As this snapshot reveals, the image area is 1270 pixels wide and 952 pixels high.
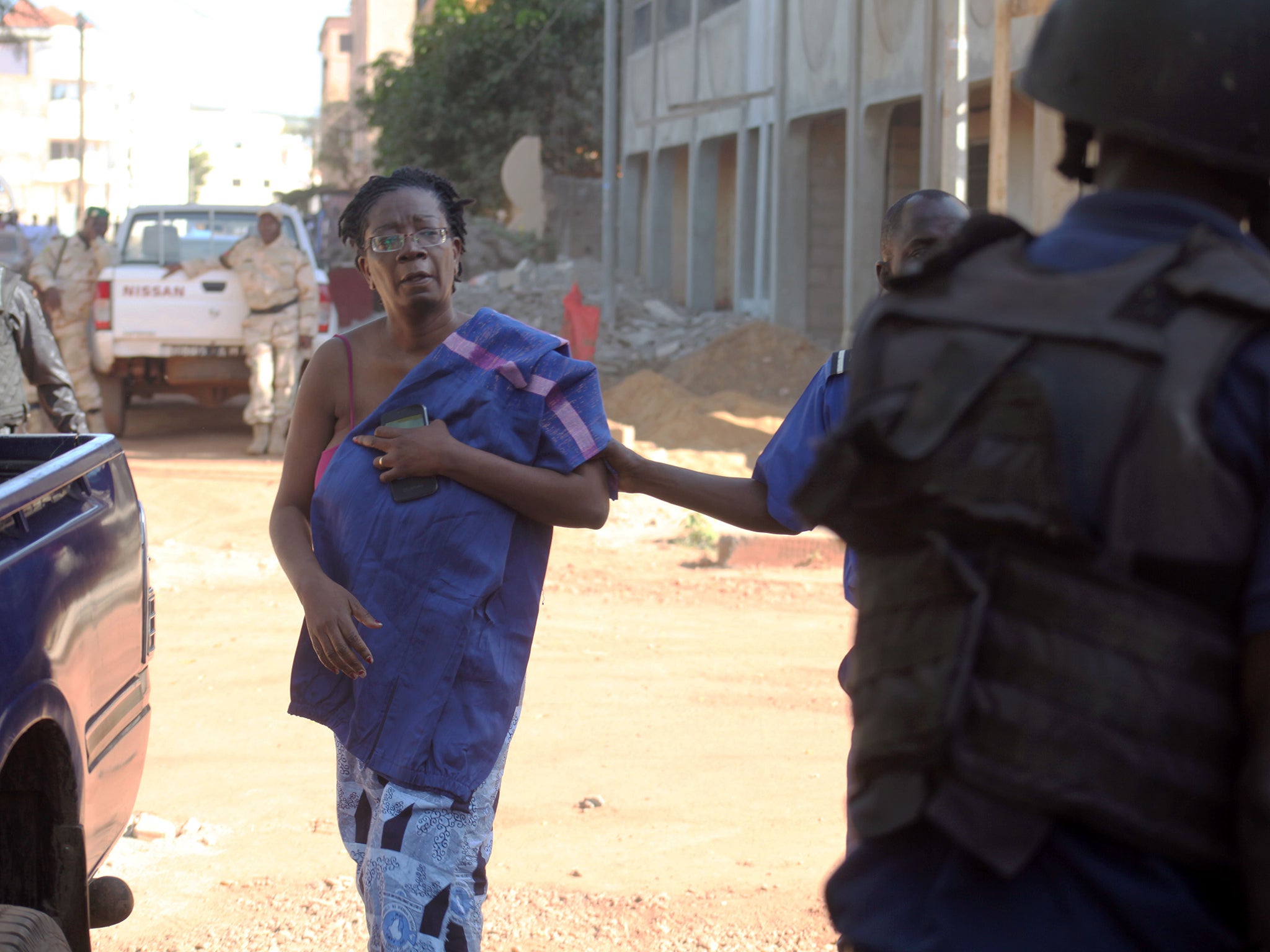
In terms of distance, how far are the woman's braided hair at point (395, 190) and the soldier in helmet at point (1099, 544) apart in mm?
1765

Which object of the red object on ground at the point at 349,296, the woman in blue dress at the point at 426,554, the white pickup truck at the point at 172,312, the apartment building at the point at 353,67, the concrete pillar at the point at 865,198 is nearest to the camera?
the woman in blue dress at the point at 426,554

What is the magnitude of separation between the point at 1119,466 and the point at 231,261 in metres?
11.8

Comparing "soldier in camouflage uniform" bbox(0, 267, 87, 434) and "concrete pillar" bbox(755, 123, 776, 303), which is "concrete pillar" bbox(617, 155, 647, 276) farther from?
"soldier in camouflage uniform" bbox(0, 267, 87, 434)

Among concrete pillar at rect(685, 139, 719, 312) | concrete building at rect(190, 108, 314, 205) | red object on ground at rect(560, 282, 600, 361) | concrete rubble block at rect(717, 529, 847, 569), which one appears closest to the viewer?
concrete rubble block at rect(717, 529, 847, 569)

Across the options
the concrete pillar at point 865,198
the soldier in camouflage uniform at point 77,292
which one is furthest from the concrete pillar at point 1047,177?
the soldier in camouflage uniform at point 77,292

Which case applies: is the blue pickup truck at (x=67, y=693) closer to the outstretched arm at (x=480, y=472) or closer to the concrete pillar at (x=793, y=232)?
the outstretched arm at (x=480, y=472)

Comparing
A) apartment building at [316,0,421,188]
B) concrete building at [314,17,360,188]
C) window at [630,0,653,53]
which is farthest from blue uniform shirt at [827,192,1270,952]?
concrete building at [314,17,360,188]

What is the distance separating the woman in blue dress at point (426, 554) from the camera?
105 inches

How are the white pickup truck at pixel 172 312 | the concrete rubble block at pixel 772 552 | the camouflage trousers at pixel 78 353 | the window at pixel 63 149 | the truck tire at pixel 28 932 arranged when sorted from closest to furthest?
the truck tire at pixel 28 932 → the concrete rubble block at pixel 772 552 → the white pickup truck at pixel 172 312 → the camouflage trousers at pixel 78 353 → the window at pixel 63 149

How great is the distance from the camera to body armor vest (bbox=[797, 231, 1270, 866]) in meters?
1.26

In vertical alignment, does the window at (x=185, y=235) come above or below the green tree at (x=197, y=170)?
below

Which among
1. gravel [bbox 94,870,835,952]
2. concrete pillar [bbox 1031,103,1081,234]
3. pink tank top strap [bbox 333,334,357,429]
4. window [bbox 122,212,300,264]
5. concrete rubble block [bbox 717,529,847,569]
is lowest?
gravel [bbox 94,870,835,952]

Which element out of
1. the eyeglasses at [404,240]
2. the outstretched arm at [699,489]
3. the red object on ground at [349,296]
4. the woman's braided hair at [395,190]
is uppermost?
the red object on ground at [349,296]

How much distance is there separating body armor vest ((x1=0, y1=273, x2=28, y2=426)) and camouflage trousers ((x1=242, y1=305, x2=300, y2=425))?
5.57 metres
